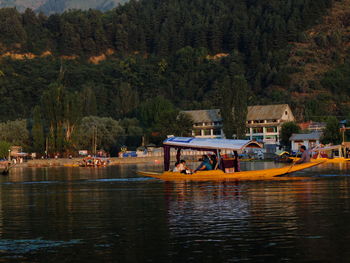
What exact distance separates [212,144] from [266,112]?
13195 cm

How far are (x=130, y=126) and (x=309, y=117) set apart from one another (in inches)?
1882

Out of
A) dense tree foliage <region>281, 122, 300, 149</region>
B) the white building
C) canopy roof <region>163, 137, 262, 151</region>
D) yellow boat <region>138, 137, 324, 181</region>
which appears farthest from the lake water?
dense tree foliage <region>281, 122, 300, 149</region>

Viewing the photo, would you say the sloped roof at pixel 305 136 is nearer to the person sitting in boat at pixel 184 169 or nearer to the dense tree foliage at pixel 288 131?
the dense tree foliage at pixel 288 131

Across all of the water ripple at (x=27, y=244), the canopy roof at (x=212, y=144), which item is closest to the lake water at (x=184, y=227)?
the water ripple at (x=27, y=244)

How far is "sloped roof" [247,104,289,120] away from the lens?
178375 mm

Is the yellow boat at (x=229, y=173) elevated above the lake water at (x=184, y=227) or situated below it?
above

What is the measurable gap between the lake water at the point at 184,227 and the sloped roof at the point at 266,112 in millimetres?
139384

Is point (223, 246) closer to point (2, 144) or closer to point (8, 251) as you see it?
point (8, 251)

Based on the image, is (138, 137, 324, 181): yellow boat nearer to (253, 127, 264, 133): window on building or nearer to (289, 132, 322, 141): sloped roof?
(289, 132, 322, 141): sloped roof

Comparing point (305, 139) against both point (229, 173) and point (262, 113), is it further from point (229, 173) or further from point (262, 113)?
point (229, 173)

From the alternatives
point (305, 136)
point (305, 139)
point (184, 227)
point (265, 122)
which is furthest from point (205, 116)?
point (184, 227)

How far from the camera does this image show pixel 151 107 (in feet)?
627

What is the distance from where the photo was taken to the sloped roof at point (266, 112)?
178375 mm

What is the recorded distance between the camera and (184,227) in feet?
79.9
